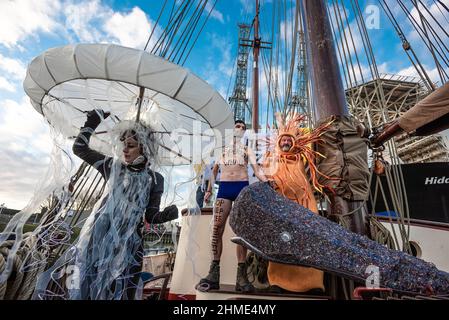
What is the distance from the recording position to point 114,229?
1.44 meters

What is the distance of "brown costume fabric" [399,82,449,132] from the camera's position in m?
1.43

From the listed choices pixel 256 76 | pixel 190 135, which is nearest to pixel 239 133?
pixel 190 135

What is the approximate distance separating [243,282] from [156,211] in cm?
83

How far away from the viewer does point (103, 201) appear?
60.6 inches

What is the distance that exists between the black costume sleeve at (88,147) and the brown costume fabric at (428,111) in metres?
2.19

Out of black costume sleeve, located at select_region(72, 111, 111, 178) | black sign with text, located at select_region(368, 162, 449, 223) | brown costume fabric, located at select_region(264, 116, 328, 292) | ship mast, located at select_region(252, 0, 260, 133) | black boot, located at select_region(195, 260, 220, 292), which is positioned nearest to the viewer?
black costume sleeve, located at select_region(72, 111, 111, 178)

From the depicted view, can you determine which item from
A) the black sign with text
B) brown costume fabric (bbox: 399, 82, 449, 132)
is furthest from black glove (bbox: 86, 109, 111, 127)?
the black sign with text

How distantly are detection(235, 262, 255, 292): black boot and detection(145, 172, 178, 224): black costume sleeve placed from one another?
0.66 metres

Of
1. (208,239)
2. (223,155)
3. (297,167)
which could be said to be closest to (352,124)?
(297,167)

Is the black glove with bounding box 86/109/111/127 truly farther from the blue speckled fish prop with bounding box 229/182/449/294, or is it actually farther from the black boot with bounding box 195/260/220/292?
the black boot with bounding box 195/260/220/292

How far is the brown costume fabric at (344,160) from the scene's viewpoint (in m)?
1.76

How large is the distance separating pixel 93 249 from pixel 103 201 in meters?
0.31

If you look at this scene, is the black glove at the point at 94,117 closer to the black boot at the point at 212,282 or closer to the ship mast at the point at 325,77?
the black boot at the point at 212,282

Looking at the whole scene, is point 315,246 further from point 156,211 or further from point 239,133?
point 239,133
